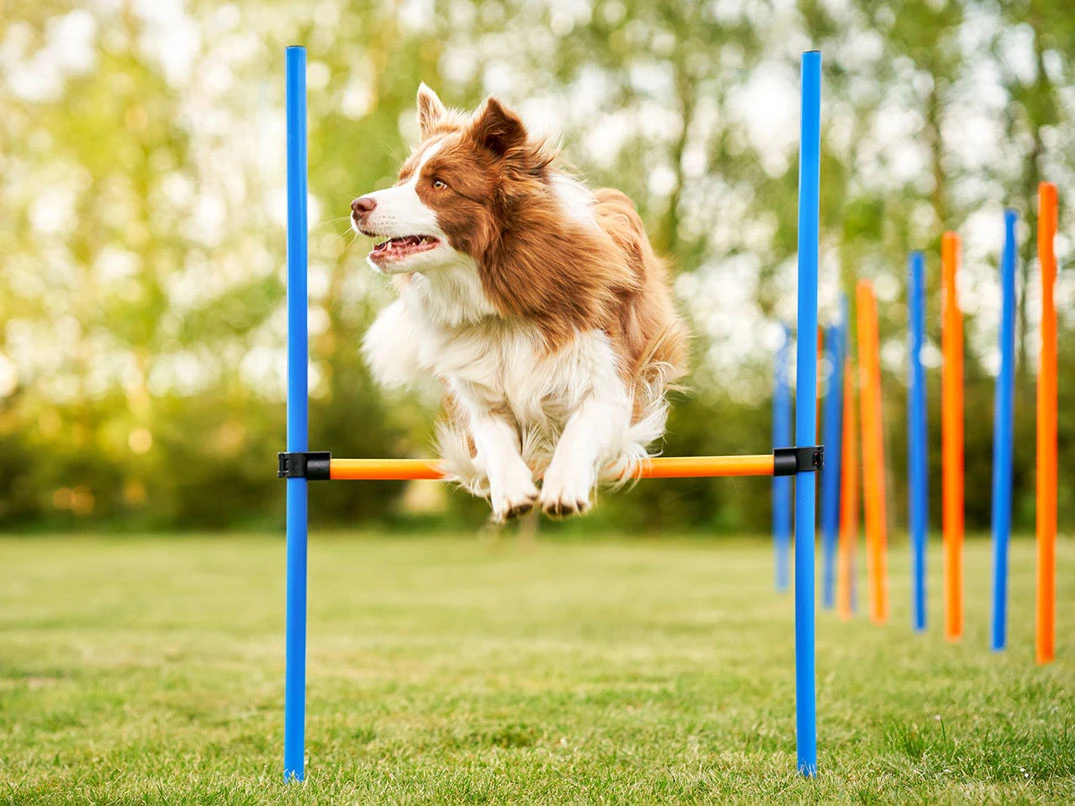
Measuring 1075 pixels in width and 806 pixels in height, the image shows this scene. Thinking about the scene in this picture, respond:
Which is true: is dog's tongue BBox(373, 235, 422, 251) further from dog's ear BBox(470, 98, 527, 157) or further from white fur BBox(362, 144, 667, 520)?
dog's ear BBox(470, 98, 527, 157)

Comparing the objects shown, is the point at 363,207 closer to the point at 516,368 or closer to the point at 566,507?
the point at 516,368

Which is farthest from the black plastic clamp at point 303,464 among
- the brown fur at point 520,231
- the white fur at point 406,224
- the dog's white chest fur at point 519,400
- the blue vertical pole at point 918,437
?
the blue vertical pole at point 918,437

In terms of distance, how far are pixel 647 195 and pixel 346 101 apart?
190 inches

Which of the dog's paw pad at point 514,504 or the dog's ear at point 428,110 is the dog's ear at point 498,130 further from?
the dog's paw pad at point 514,504

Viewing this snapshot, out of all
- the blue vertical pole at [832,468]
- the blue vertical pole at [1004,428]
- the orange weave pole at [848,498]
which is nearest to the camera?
the blue vertical pole at [1004,428]

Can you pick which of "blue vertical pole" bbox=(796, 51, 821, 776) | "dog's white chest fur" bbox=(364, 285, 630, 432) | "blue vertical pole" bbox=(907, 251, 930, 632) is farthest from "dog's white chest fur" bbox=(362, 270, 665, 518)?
"blue vertical pole" bbox=(907, 251, 930, 632)

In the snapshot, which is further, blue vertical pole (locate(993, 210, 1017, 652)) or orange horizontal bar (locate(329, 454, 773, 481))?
blue vertical pole (locate(993, 210, 1017, 652))

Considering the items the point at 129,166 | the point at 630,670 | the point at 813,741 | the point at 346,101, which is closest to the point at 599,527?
the point at 346,101

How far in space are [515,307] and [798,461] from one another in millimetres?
1089

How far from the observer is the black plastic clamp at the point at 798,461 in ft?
12.1

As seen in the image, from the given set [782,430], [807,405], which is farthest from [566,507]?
[782,430]

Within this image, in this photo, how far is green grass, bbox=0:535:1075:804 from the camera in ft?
12.1

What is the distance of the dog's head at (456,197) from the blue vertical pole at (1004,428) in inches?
132

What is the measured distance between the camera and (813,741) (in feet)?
12.3
